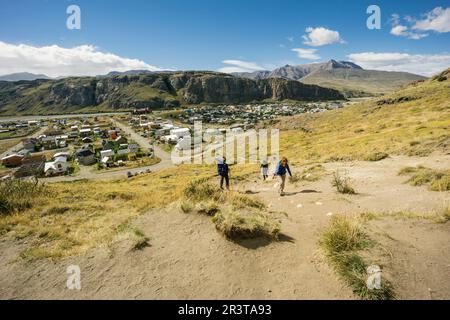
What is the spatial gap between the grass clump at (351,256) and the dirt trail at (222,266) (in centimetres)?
20

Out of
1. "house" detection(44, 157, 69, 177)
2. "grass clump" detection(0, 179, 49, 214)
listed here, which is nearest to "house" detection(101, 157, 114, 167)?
"house" detection(44, 157, 69, 177)

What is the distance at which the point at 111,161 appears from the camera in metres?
58.6

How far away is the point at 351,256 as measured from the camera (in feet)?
17.5

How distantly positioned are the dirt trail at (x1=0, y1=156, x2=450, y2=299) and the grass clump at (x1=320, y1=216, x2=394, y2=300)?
203mm

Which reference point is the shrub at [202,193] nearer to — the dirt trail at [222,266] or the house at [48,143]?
the dirt trail at [222,266]

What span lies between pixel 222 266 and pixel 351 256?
2739 millimetres

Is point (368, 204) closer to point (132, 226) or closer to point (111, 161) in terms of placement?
point (132, 226)

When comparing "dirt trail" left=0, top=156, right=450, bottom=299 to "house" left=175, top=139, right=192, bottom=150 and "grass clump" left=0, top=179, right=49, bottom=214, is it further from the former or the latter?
"house" left=175, top=139, right=192, bottom=150

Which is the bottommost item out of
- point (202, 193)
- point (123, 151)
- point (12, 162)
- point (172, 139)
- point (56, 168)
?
point (56, 168)

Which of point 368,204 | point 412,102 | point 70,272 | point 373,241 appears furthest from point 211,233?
point 412,102

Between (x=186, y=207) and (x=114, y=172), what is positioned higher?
(x=186, y=207)

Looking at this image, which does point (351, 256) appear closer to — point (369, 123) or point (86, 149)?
point (369, 123)

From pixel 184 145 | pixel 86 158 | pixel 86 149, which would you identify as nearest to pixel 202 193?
pixel 184 145
